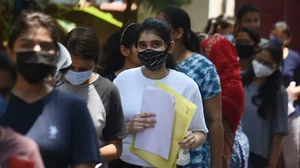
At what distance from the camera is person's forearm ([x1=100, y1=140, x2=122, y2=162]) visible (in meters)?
5.20

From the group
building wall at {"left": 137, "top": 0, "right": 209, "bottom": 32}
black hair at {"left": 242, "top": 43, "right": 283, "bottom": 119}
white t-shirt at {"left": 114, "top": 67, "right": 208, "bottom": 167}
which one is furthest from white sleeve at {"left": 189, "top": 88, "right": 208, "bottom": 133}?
building wall at {"left": 137, "top": 0, "right": 209, "bottom": 32}

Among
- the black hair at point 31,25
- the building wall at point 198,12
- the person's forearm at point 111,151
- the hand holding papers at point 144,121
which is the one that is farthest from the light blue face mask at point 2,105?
the building wall at point 198,12

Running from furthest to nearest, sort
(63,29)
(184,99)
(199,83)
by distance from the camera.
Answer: (63,29) < (199,83) < (184,99)

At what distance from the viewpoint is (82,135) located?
4.23 meters

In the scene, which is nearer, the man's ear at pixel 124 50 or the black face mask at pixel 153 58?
the black face mask at pixel 153 58

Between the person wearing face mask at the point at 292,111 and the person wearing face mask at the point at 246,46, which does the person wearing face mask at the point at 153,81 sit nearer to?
the person wearing face mask at the point at 246,46

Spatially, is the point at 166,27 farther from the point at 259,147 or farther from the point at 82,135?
the point at 259,147

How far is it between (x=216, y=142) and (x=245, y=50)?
241 centimetres

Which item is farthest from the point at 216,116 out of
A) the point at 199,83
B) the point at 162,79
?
the point at 162,79

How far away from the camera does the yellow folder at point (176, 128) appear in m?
5.50

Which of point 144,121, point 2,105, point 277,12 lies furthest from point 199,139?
point 277,12

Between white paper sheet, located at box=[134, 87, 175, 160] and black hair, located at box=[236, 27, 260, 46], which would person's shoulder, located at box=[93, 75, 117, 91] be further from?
black hair, located at box=[236, 27, 260, 46]

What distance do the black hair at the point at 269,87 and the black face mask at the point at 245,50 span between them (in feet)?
0.73

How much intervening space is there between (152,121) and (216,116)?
762 millimetres
